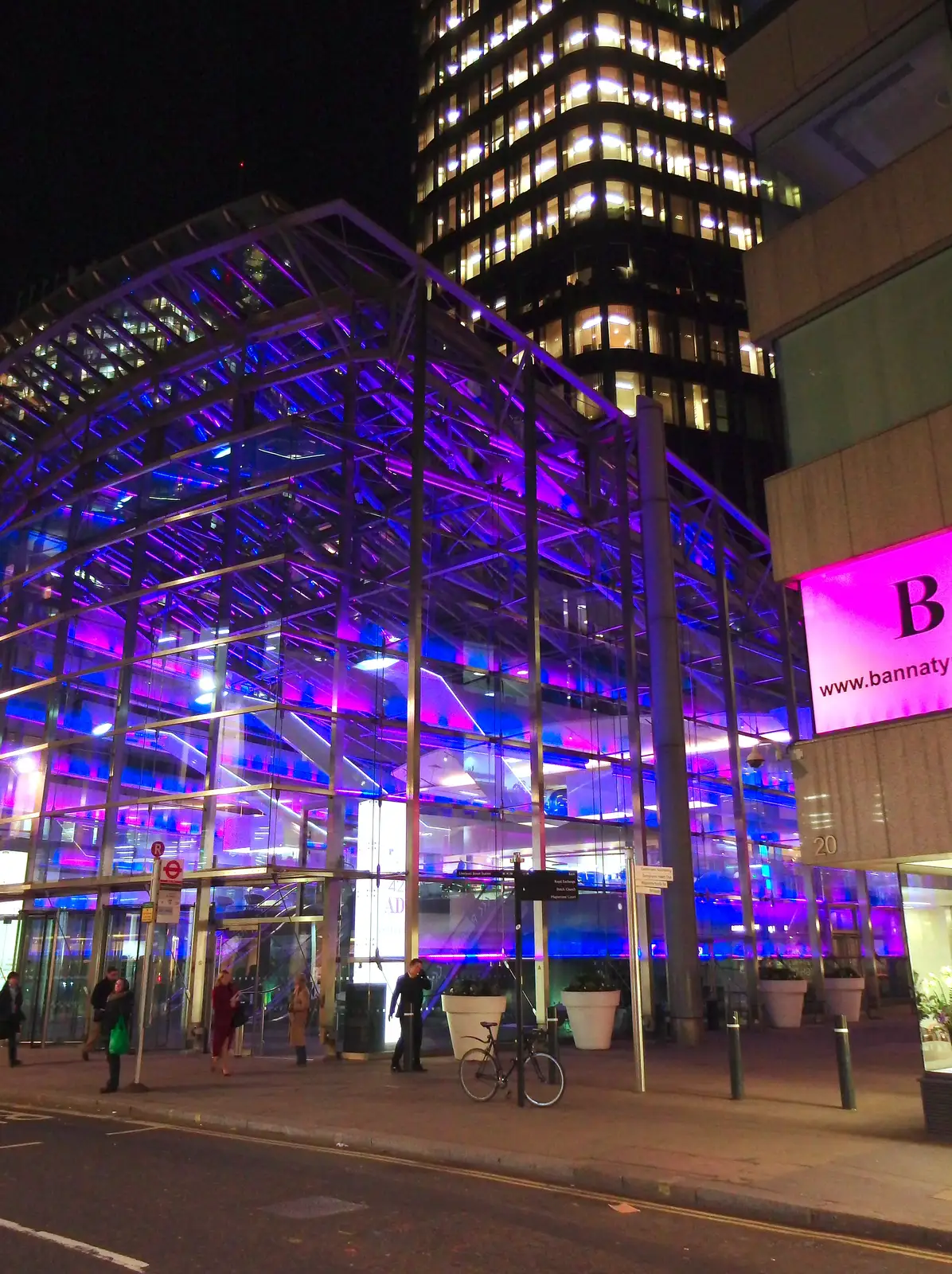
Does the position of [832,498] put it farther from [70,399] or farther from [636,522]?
[70,399]

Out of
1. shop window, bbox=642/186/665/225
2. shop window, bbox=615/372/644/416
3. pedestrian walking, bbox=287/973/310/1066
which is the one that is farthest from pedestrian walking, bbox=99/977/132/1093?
shop window, bbox=642/186/665/225

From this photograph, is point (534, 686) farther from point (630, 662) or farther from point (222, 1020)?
point (222, 1020)

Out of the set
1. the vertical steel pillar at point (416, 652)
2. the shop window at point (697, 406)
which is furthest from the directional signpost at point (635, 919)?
the shop window at point (697, 406)

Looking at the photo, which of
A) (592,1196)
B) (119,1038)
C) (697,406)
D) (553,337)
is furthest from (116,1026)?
(553,337)

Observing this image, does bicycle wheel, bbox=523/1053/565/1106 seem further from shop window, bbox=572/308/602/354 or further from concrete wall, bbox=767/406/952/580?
shop window, bbox=572/308/602/354

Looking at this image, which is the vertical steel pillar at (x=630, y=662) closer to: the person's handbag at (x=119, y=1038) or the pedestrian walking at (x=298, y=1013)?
the pedestrian walking at (x=298, y=1013)

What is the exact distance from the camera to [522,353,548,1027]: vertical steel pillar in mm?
20641

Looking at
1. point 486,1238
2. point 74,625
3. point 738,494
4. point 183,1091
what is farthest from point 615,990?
point 738,494

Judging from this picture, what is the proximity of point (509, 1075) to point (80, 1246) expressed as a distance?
7.15 meters

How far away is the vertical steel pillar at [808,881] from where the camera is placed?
28.5 metres

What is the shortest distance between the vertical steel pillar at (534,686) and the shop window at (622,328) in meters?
30.8

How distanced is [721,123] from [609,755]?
161 ft

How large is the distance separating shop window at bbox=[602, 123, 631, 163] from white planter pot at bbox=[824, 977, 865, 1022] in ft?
148

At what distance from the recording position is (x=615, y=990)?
1991 cm
